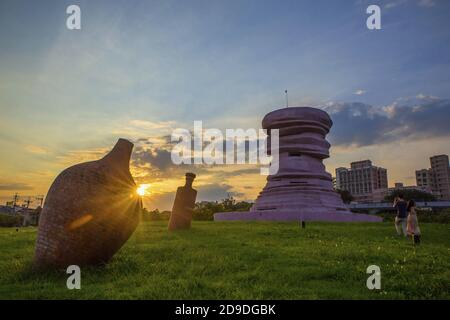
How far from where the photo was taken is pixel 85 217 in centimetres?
807

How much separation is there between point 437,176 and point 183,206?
136 metres

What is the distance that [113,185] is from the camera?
859 cm

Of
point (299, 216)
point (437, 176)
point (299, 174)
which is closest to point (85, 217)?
point (299, 216)

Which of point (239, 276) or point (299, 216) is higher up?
point (299, 216)

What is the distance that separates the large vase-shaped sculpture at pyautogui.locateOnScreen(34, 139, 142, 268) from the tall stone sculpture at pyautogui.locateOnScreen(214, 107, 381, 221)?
21.8 m

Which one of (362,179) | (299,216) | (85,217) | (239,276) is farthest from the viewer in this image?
(362,179)

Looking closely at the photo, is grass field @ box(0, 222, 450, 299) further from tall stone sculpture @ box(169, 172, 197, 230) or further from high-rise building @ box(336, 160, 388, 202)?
high-rise building @ box(336, 160, 388, 202)

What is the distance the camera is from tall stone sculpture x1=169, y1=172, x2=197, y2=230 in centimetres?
1955

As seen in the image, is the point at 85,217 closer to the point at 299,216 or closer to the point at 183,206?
the point at 183,206

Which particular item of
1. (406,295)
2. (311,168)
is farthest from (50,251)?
(311,168)

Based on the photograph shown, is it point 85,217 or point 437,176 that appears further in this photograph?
point 437,176

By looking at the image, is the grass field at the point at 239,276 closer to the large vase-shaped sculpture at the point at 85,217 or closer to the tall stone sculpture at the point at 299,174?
the large vase-shaped sculpture at the point at 85,217
